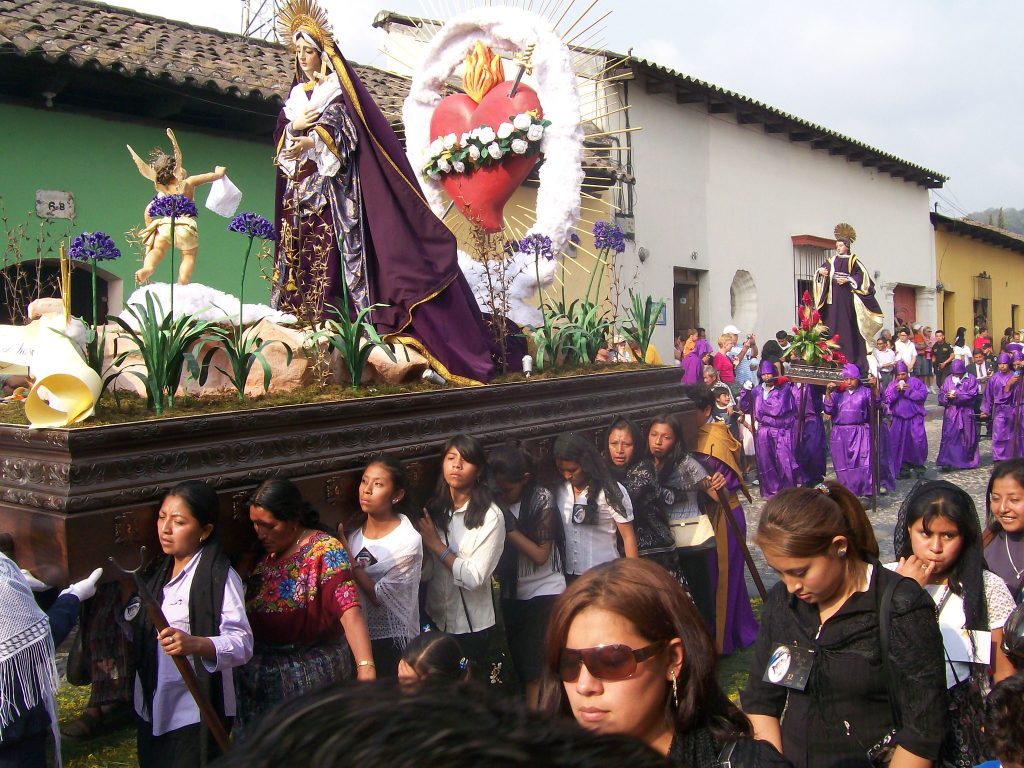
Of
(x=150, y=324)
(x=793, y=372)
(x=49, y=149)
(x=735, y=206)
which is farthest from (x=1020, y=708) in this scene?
(x=735, y=206)

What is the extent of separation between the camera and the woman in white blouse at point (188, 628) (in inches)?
117

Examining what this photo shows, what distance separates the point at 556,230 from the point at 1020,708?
4.30 metres

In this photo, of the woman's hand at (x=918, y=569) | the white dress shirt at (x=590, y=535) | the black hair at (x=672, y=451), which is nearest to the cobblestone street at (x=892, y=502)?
the black hair at (x=672, y=451)

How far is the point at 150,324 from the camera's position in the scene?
3441 millimetres

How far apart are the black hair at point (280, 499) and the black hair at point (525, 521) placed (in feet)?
3.74

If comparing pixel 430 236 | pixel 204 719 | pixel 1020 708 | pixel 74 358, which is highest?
pixel 430 236

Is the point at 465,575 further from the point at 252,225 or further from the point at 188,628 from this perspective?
the point at 252,225

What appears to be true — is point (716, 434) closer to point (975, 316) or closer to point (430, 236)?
point (430, 236)

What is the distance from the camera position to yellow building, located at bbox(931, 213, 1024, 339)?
24.0 meters

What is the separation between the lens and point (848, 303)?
1124 cm

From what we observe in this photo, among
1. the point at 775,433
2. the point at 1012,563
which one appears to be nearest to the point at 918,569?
the point at 1012,563

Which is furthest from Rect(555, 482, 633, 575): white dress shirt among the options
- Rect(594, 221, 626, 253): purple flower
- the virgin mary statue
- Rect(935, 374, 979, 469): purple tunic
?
Rect(935, 374, 979, 469): purple tunic

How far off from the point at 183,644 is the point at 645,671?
1534 mm

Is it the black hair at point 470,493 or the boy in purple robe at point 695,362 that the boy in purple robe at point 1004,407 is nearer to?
the boy in purple robe at point 695,362
